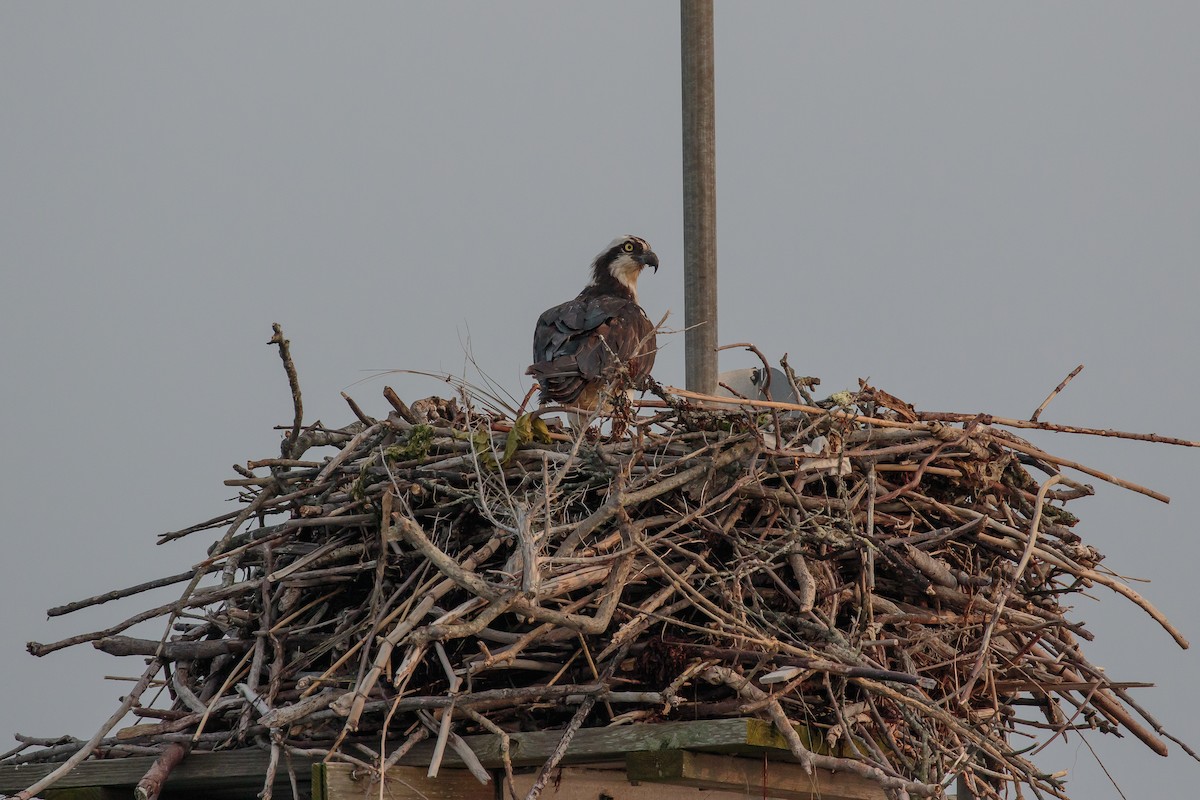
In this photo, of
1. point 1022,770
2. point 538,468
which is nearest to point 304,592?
point 538,468

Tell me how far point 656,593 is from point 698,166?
1908 mm

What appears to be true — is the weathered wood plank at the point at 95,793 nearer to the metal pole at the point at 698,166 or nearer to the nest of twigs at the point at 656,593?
the nest of twigs at the point at 656,593

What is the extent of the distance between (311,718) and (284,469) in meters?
1.21

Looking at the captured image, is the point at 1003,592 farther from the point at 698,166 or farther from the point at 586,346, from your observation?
the point at 586,346

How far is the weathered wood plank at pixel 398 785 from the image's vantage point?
154 inches

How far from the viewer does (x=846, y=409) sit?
4762 mm

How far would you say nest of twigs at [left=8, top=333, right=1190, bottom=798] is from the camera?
4051mm

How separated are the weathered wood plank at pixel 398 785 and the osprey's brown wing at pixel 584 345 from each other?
5.72 feet

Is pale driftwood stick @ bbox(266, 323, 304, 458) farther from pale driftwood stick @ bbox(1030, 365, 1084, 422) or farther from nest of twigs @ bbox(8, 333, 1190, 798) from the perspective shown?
pale driftwood stick @ bbox(1030, 365, 1084, 422)

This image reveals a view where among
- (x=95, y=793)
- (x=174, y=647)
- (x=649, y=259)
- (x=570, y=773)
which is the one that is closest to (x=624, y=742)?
(x=570, y=773)

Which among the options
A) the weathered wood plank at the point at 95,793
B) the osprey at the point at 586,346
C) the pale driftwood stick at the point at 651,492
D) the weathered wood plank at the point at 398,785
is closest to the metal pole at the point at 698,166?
the osprey at the point at 586,346

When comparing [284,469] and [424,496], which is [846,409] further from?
[284,469]

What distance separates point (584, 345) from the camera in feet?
20.3

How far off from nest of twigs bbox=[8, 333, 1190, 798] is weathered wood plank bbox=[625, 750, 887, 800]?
16cm
